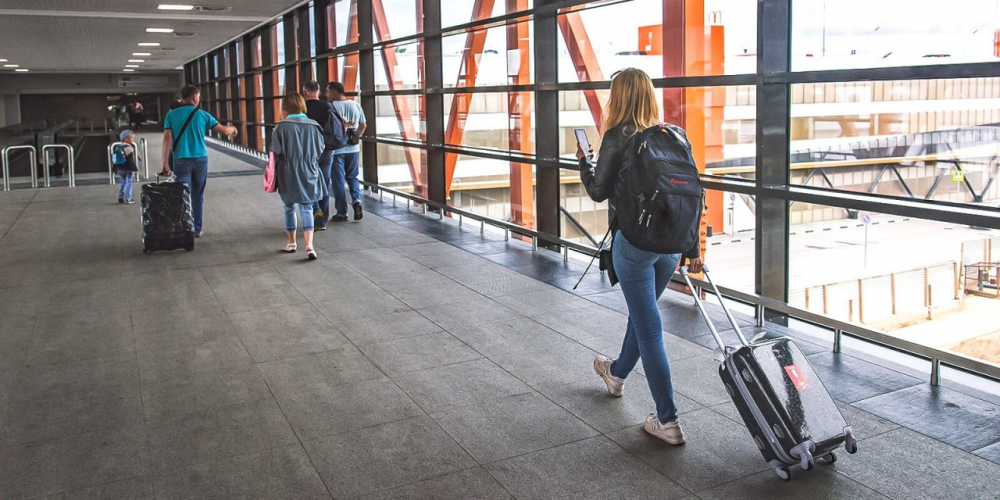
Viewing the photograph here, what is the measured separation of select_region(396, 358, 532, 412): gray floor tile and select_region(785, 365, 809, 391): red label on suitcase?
5.02 feet

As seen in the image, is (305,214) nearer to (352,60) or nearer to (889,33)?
(889,33)

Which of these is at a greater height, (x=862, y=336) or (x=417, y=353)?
(x=862, y=336)

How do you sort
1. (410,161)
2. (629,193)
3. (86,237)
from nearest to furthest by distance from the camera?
(629,193) < (86,237) < (410,161)

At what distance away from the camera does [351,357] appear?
17.7 ft

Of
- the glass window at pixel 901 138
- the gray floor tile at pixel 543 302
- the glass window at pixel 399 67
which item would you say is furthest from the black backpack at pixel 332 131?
the glass window at pixel 901 138

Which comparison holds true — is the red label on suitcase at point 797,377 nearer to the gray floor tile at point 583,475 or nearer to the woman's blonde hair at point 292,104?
the gray floor tile at point 583,475

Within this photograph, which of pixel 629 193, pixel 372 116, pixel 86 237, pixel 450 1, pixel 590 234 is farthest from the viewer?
pixel 372 116

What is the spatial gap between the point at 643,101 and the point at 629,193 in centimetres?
44

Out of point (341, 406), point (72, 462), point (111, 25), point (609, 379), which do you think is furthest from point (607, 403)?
point (111, 25)

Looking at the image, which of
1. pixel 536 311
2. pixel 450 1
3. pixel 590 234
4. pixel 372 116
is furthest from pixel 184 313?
pixel 372 116

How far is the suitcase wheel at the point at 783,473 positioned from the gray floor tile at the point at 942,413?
864mm

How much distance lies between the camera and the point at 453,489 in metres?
3.57

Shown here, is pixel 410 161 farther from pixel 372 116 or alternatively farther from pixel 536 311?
pixel 536 311

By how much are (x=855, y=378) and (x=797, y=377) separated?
137cm
